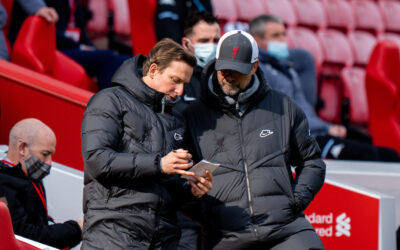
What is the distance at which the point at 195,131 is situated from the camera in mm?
2754

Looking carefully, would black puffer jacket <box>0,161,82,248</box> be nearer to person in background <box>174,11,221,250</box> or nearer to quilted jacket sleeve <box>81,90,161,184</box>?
quilted jacket sleeve <box>81,90,161,184</box>

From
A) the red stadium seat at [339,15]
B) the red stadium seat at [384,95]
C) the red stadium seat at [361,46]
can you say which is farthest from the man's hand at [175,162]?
the red stadium seat at [339,15]

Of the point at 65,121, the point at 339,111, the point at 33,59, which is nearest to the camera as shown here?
the point at 65,121

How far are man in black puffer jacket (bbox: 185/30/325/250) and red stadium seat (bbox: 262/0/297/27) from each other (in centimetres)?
447

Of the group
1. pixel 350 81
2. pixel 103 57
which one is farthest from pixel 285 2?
pixel 103 57

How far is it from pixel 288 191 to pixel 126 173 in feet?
2.43

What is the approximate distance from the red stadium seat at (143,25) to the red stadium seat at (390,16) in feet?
13.8

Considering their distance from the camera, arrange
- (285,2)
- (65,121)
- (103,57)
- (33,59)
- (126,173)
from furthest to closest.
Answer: (285,2) → (103,57) → (33,59) → (65,121) → (126,173)

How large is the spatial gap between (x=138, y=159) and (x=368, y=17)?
6292 millimetres

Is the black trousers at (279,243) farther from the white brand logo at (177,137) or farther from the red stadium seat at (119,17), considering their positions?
the red stadium seat at (119,17)

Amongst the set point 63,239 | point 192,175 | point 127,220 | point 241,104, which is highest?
point 241,104

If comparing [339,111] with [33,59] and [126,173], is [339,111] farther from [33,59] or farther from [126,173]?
[126,173]

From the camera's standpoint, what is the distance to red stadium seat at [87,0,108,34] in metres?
6.18

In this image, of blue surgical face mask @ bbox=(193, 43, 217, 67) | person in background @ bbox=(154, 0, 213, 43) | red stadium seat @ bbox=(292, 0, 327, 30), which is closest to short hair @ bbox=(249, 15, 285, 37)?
person in background @ bbox=(154, 0, 213, 43)
